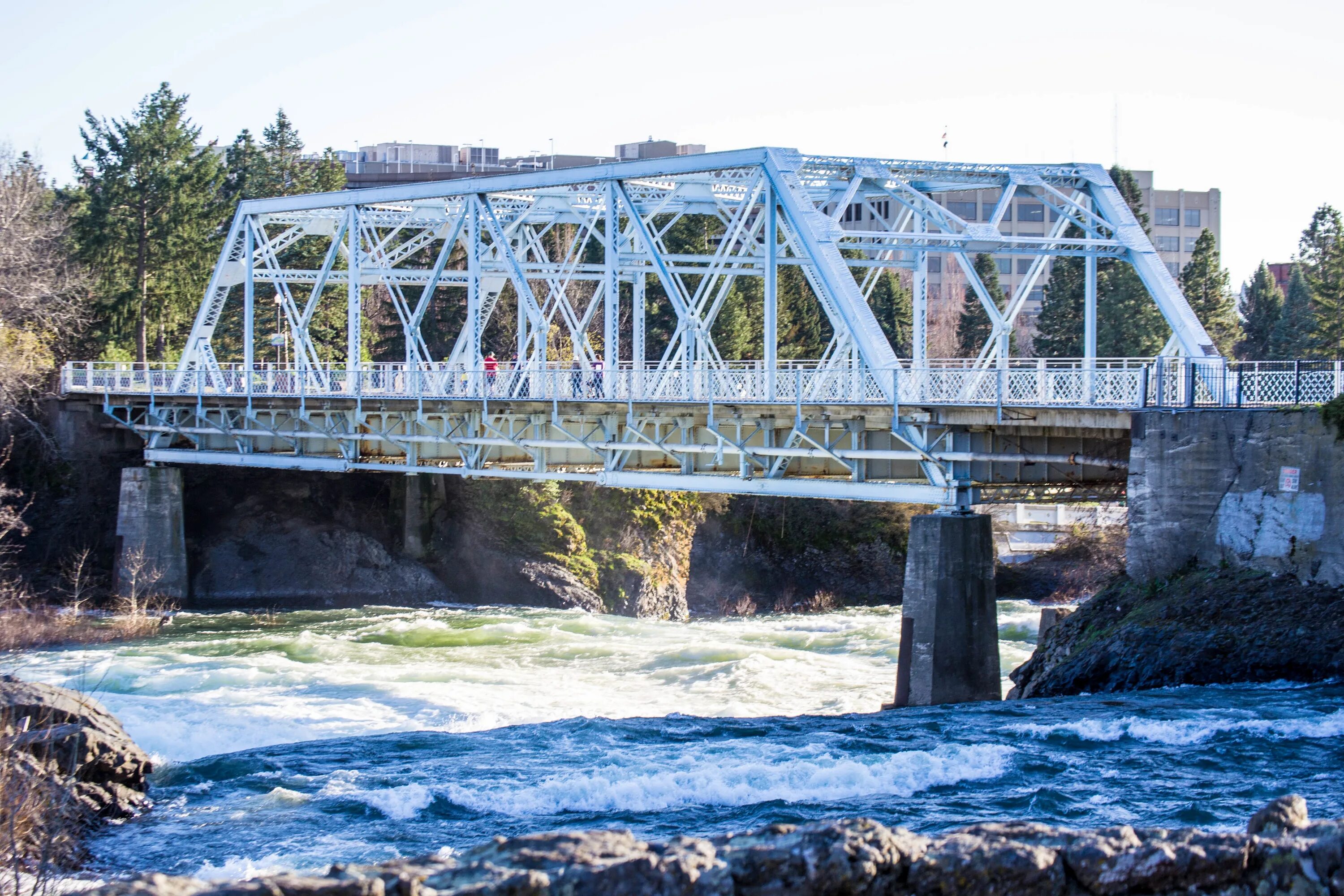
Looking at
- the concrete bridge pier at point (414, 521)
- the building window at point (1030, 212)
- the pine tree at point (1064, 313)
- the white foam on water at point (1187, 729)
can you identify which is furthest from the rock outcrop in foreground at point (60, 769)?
the building window at point (1030, 212)

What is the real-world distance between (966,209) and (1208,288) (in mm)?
42082

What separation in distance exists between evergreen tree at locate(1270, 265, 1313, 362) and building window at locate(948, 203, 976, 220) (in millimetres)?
28209

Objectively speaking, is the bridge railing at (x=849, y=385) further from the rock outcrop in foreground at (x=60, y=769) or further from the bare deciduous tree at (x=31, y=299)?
the rock outcrop in foreground at (x=60, y=769)

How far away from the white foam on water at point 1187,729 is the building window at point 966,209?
281 feet

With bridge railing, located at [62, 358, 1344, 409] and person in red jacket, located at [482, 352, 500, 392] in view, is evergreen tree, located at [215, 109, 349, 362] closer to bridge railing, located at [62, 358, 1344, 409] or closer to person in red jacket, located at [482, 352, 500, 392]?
bridge railing, located at [62, 358, 1344, 409]

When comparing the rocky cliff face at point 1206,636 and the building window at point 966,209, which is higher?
the building window at point 966,209

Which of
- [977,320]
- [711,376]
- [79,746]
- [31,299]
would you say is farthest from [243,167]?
[79,746]

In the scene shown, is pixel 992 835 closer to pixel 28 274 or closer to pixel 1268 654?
pixel 1268 654

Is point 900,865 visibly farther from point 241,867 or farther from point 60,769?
point 60,769

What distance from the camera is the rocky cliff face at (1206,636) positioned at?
2092 centimetres

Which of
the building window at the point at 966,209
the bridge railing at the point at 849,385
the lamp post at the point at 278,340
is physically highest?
the building window at the point at 966,209

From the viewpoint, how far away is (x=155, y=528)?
44.2m

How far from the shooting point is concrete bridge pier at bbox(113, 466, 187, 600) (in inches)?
1720

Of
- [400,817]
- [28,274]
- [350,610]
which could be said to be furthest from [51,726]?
[28,274]
